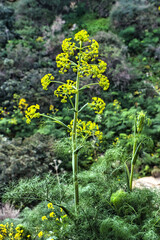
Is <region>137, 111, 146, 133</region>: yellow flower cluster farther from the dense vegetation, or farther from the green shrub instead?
the green shrub

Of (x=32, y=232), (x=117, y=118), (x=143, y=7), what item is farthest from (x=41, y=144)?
(x=143, y=7)

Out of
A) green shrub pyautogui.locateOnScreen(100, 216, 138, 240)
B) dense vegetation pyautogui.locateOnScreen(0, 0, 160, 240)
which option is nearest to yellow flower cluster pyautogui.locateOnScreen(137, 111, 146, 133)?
dense vegetation pyautogui.locateOnScreen(0, 0, 160, 240)

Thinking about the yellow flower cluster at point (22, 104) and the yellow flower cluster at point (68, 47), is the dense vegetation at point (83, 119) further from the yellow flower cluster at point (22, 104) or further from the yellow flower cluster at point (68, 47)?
the yellow flower cluster at point (68, 47)

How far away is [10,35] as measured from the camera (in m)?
8.70

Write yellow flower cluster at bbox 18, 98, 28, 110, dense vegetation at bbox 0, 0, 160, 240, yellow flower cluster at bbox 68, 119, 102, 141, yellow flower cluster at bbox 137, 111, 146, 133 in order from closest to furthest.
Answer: yellow flower cluster at bbox 68, 119, 102, 141 < dense vegetation at bbox 0, 0, 160, 240 < yellow flower cluster at bbox 137, 111, 146, 133 < yellow flower cluster at bbox 18, 98, 28, 110

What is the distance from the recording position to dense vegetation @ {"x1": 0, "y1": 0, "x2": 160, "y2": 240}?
78.7 inches

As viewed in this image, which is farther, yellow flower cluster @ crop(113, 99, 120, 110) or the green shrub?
yellow flower cluster @ crop(113, 99, 120, 110)

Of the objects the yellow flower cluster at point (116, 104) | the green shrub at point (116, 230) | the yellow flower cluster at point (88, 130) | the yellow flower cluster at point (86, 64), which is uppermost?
the yellow flower cluster at point (86, 64)

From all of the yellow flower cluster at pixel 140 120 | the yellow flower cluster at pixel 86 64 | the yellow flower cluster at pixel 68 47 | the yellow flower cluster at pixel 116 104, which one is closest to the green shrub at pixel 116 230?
the yellow flower cluster at pixel 140 120

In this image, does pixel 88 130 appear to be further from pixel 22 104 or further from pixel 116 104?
pixel 22 104

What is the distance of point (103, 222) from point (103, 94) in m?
5.27

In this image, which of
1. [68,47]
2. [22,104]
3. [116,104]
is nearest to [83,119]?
[116,104]

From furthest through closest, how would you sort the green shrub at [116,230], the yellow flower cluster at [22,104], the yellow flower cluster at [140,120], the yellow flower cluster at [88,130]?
the yellow flower cluster at [22,104]
the yellow flower cluster at [140,120]
the yellow flower cluster at [88,130]
the green shrub at [116,230]

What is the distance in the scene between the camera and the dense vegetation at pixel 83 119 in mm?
1998
